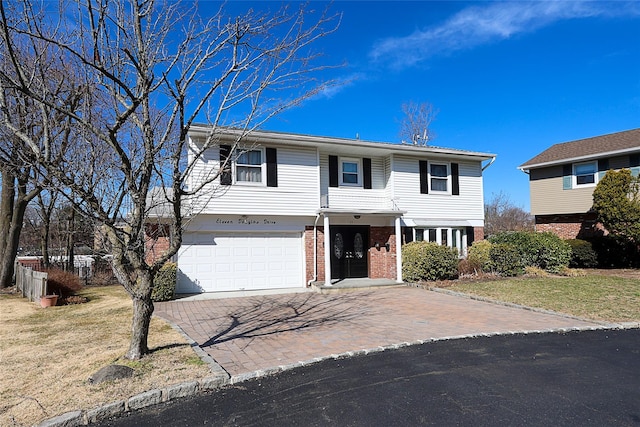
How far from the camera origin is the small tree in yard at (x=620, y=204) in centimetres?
1628

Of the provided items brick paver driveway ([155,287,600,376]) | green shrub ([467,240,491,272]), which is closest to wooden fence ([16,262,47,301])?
brick paver driveway ([155,287,600,376])

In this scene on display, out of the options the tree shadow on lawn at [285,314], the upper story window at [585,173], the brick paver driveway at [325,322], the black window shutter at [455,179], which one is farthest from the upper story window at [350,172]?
the upper story window at [585,173]

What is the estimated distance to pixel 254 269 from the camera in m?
13.8

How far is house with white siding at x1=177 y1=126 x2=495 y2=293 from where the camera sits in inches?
515

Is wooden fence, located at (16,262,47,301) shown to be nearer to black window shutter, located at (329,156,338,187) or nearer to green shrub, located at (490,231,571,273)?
black window shutter, located at (329,156,338,187)

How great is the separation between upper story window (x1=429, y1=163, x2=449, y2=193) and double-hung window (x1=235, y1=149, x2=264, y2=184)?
7.18 m

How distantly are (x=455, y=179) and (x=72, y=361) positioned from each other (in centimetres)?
1498

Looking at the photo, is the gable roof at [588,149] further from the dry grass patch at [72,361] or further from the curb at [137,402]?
the curb at [137,402]

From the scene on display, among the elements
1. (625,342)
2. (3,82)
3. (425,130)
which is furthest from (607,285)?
(425,130)

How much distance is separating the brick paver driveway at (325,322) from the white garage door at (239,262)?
1375 millimetres

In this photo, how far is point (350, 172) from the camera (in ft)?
50.9

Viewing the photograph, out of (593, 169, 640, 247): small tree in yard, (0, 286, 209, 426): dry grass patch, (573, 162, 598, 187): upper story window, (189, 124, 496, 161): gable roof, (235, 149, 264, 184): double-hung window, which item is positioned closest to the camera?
(0, 286, 209, 426): dry grass patch

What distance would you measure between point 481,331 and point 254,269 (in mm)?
8199

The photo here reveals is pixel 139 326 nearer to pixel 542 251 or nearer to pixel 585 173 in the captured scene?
pixel 542 251
